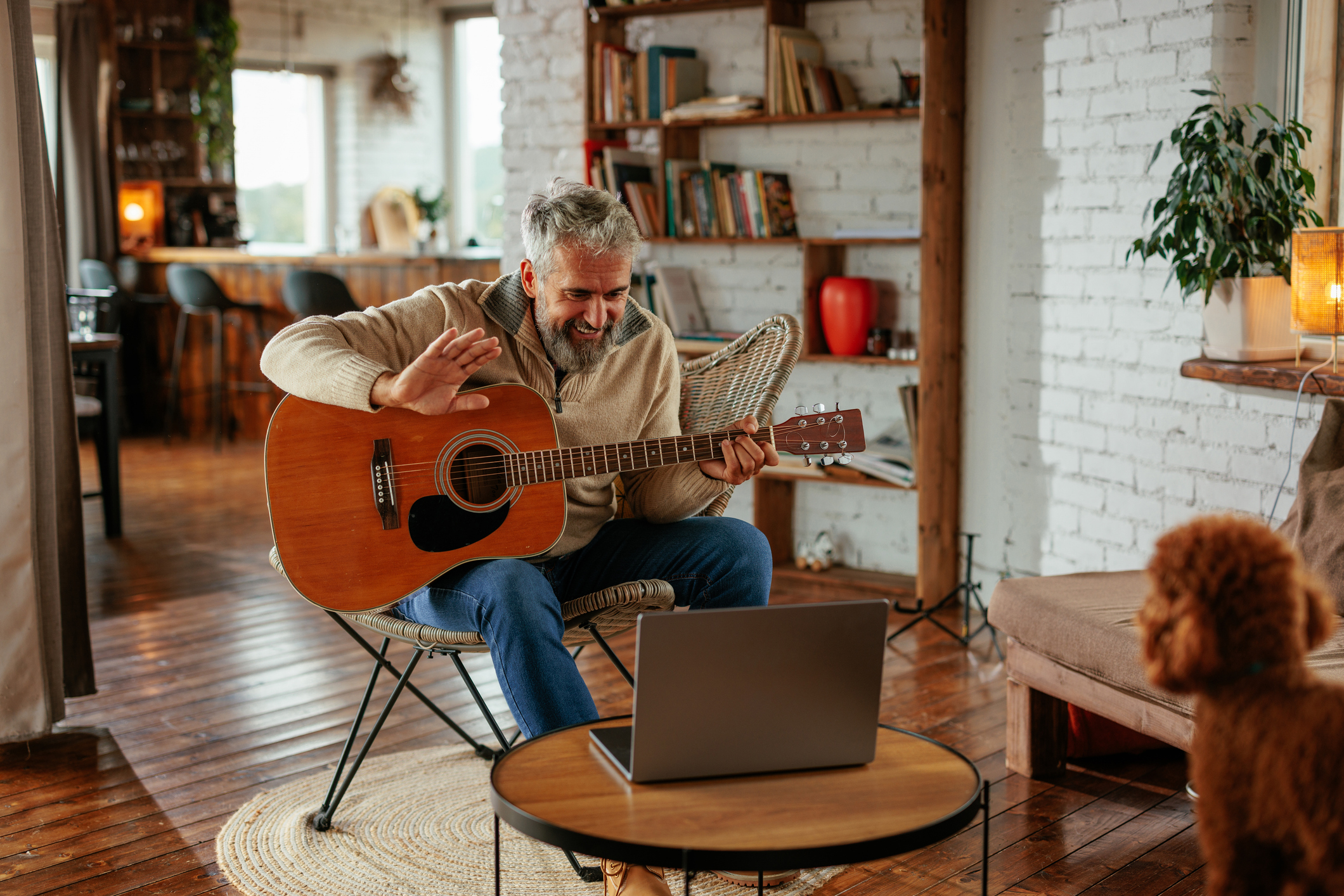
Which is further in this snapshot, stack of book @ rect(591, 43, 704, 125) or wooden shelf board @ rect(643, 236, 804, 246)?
stack of book @ rect(591, 43, 704, 125)

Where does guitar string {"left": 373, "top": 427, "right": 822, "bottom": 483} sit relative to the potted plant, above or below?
below

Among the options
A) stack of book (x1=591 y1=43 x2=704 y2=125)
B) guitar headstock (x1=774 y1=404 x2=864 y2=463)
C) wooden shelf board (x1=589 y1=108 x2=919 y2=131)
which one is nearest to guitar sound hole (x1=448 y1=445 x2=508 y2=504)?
guitar headstock (x1=774 y1=404 x2=864 y2=463)

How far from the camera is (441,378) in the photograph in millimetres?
1976

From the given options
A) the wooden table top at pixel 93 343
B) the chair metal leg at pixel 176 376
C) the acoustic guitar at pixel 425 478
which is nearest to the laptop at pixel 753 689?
the acoustic guitar at pixel 425 478

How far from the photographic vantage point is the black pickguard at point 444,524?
2.03 metres

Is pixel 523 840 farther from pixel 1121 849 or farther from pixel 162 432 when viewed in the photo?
pixel 162 432

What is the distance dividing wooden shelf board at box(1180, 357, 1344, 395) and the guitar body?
5.19ft

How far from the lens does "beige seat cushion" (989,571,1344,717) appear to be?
2.11 meters

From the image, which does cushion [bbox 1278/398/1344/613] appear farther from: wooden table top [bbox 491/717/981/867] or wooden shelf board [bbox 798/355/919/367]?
wooden shelf board [bbox 798/355/919/367]

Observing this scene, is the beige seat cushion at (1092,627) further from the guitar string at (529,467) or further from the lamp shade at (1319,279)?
the guitar string at (529,467)

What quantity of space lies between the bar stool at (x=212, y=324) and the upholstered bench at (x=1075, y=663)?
5233mm

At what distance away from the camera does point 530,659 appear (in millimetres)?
1852

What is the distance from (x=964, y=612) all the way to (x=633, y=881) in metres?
2.18

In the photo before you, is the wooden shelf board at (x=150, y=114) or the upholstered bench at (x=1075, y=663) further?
the wooden shelf board at (x=150, y=114)
